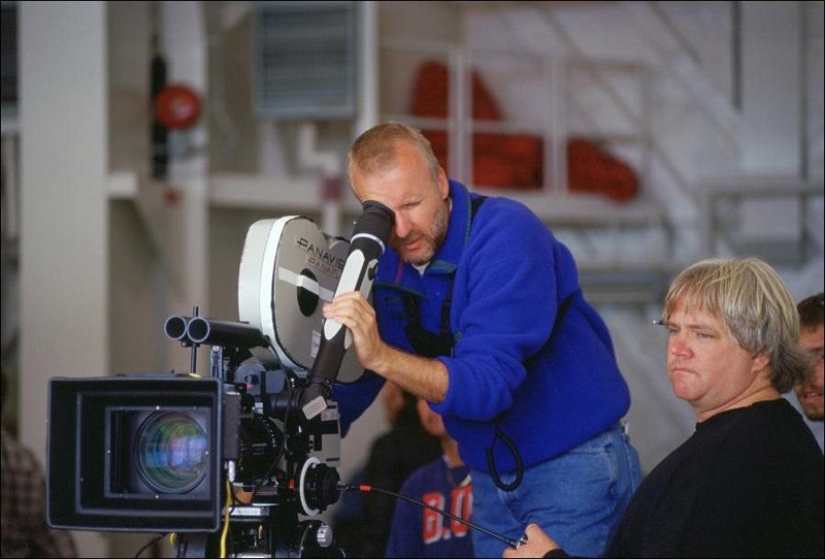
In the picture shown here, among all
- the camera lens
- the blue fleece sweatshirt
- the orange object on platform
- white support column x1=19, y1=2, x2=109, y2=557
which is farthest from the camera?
the orange object on platform

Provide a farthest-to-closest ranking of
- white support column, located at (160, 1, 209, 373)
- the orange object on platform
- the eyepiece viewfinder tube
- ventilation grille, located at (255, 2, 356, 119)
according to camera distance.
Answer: the orange object on platform < ventilation grille, located at (255, 2, 356, 119) < white support column, located at (160, 1, 209, 373) < the eyepiece viewfinder tube

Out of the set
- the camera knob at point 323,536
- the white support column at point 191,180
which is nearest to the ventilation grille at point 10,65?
the white support column at point 191,180

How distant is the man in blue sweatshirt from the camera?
218 centimetres

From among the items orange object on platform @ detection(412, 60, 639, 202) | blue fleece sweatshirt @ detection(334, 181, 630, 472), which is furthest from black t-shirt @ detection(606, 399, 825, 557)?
orange object on platform @ detection(412, 60, 639, 202)

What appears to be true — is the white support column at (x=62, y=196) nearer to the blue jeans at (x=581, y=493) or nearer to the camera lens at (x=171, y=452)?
the blue jeans at (x=581, y=493)

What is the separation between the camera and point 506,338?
213 centimetres

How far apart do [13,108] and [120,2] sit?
1.83 feet

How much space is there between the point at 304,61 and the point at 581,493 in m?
3.27

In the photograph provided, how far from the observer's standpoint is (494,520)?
256cm

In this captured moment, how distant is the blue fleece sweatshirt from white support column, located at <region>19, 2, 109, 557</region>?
1.98m

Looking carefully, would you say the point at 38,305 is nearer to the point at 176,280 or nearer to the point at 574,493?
the point at 176,280

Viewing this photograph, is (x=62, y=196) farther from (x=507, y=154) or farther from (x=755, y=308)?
(x=755, y=308)

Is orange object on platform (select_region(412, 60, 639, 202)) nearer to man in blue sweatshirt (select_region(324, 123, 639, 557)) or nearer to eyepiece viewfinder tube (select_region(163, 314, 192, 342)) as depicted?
man in blue sweatshirt (select_region(324, 123, 639, 557))

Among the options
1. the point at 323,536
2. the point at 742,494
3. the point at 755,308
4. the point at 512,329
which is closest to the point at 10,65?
the point at 512,329
